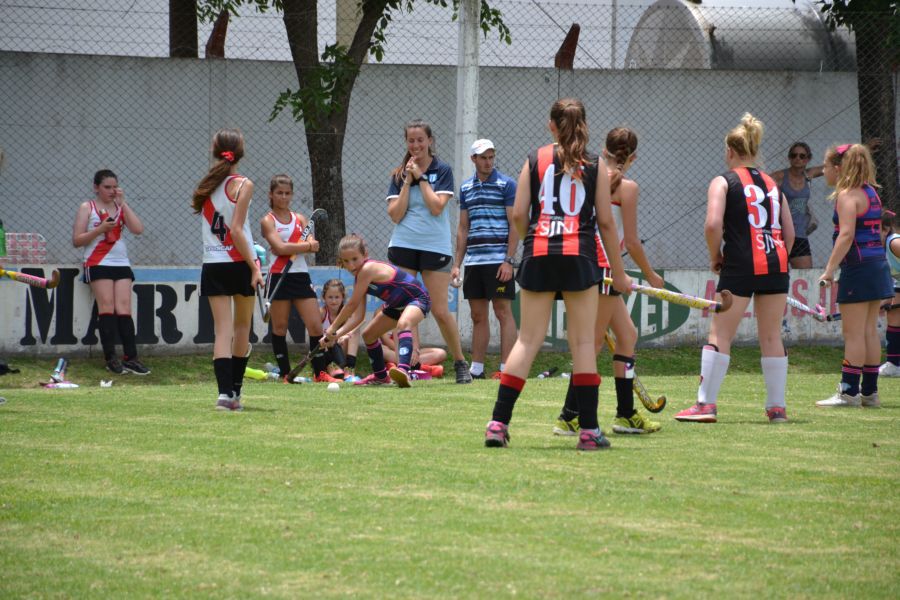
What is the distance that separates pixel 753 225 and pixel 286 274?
529cm

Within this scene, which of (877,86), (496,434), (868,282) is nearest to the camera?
(496,434)

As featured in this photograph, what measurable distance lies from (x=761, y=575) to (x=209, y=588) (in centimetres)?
180

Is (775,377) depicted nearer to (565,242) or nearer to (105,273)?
(565,242)

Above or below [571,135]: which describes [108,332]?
below

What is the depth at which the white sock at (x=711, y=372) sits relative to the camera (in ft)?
28.6

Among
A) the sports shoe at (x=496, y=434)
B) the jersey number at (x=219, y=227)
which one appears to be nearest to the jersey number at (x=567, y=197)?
the sports shoe at (x=496, y=434)

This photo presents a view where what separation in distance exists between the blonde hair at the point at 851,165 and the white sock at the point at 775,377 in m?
1.87

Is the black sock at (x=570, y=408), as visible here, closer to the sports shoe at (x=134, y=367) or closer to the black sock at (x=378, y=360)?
the black sock at (x=378, y=360)

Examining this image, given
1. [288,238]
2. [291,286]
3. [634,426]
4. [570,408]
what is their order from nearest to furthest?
[570,408]
[634,426]
[291,286]
[288,238]

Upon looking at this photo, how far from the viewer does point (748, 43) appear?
61.3 ft

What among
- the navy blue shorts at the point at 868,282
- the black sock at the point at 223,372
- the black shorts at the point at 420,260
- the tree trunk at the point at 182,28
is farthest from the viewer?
the tree trunk at the point at 182,28

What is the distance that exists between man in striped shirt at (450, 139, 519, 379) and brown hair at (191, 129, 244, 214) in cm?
378

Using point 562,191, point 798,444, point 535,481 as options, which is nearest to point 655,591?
point 535,481

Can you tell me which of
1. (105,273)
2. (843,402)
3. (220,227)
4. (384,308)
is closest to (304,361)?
(384,308)
